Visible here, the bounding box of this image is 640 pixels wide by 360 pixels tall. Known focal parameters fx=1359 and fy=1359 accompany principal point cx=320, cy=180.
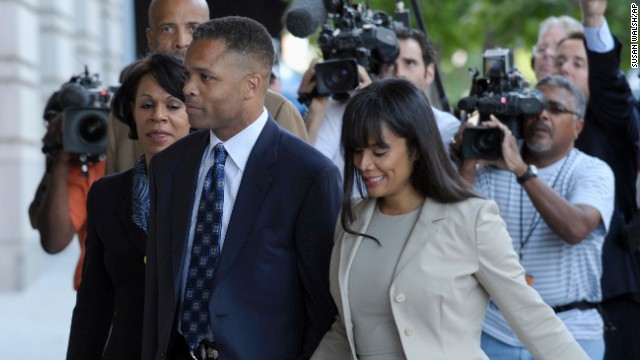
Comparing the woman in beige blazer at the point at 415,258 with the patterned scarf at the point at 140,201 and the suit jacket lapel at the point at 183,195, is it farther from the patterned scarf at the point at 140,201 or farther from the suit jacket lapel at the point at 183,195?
the patterned scarf at the point at 140,201

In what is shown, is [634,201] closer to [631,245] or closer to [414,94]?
[631,245]

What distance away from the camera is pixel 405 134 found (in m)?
3.95

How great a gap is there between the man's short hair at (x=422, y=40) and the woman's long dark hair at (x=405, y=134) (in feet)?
9.09

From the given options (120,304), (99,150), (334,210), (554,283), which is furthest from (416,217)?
(99,150)

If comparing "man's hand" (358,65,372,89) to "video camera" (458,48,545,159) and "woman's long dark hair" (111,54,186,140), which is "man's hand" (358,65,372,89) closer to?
"video camera" (458,48,545,159)

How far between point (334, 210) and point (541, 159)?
215 centimetres

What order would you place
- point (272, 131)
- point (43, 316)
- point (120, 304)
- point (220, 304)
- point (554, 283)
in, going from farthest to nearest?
1. point (43, 316)
2. point (554, 283)
3. point (120, 304)
4. point (272, 131)
5. point (220, 304)

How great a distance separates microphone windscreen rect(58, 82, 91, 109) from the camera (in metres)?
6.24

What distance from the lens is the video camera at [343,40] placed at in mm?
5695

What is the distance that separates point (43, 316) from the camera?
42.2ft

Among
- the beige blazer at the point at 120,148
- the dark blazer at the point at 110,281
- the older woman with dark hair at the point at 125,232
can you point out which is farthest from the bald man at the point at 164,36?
the dark blazer at the point at 110,281

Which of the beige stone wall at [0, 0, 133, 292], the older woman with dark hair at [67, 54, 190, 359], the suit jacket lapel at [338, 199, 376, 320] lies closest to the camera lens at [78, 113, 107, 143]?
the older woman with dark hair at [67, 54, 190, 359]

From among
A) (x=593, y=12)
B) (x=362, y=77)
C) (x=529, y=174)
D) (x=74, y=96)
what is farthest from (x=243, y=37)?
(x=593, y=12)

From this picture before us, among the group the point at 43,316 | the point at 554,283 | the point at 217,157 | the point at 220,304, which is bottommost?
the point at 43,316
